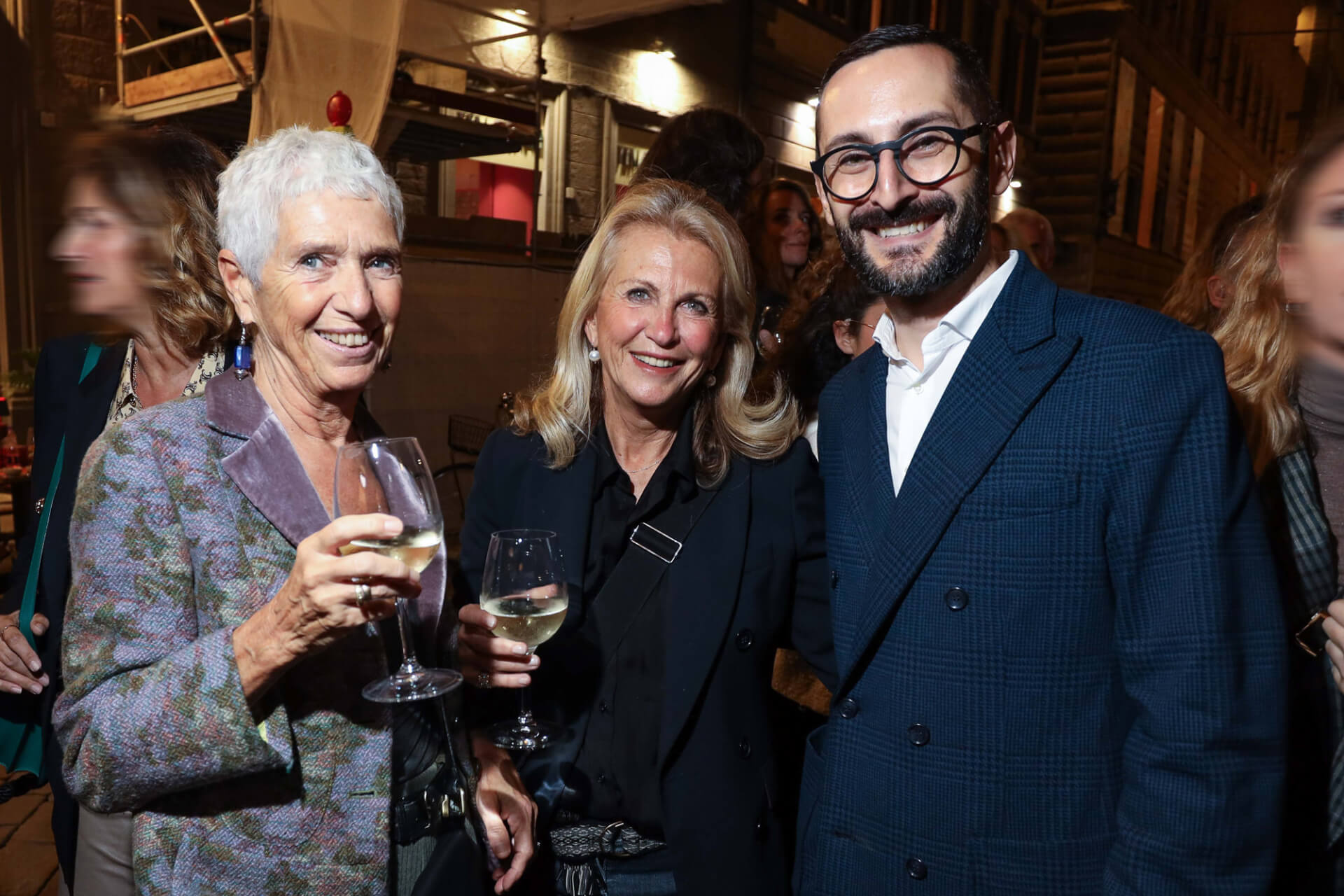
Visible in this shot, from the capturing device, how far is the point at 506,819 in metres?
1.74

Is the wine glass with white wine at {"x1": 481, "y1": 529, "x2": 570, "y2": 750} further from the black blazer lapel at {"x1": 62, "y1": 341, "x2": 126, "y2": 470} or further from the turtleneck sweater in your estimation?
the turtleneck sweater

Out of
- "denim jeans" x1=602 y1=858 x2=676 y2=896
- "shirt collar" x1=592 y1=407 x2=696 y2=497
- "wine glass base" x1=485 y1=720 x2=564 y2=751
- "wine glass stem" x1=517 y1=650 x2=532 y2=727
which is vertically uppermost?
"shirt collar" x1=592 y1=407 x2=696 y2=497

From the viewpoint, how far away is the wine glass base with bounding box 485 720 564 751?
5.63 ft

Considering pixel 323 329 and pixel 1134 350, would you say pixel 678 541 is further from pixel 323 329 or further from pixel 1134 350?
pixel 1134 350

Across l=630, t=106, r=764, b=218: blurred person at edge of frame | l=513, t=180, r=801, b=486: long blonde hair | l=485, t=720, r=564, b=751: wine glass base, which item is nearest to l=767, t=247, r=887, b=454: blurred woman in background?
l=630, t=106, r=764, b=218: blurred person at edge of frame

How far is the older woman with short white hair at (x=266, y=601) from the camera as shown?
1.31 meters

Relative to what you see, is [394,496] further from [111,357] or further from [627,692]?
[111,357]

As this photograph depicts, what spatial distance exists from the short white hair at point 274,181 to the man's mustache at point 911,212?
2.89 feet

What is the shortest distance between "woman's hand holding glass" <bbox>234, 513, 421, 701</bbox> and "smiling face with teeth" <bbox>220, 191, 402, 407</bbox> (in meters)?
0.46

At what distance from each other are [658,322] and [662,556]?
0.53 metres

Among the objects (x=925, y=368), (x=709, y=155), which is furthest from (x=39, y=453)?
(x=709, y=155)

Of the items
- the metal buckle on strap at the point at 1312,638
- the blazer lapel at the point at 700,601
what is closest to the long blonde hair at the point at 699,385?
the blazer lapel at the point at 700,601

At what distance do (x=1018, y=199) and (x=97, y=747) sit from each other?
63.2ft

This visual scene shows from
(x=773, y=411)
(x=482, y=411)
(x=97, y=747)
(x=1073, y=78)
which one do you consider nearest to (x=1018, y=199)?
(x=1073, y=78)
